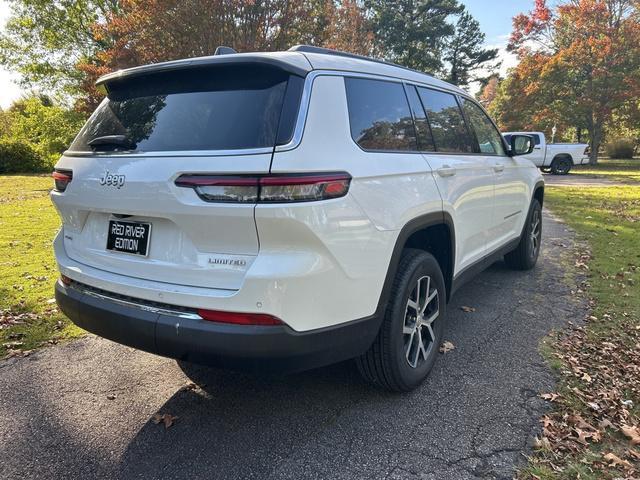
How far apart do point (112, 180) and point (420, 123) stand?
2.02 meters

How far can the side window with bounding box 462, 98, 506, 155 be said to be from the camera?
13.7ft

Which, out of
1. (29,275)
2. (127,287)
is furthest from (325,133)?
(29,275)

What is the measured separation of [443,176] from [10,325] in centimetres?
381

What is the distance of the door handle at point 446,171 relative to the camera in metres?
3.15

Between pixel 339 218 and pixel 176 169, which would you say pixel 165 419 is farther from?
pixel 339 218

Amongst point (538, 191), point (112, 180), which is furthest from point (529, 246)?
point (112, 180)

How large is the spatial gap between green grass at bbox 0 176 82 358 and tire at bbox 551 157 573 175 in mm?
20461

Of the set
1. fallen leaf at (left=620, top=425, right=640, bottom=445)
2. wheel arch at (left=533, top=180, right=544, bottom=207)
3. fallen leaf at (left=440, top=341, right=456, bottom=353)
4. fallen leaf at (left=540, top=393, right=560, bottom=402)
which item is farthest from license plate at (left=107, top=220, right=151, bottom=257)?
wheel arch at (left=533, top=180, right=544, bottom=207)

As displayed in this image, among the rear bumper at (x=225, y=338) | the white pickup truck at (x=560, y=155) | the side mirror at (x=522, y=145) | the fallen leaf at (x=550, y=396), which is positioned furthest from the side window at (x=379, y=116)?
the white pickup truck at (x=560, y=155)

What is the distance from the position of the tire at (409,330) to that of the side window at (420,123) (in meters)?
0.77

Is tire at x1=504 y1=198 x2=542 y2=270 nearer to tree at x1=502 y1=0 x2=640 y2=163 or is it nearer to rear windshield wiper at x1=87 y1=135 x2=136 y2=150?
rear windshield wiper at x1=87 y1=135 x2=136 y2=150

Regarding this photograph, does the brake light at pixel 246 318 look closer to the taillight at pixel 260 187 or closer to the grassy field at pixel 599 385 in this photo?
the taillight at pixel 260 187

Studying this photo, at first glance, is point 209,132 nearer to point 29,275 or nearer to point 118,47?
point 29,275

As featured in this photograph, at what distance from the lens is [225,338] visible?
6.77 ft
